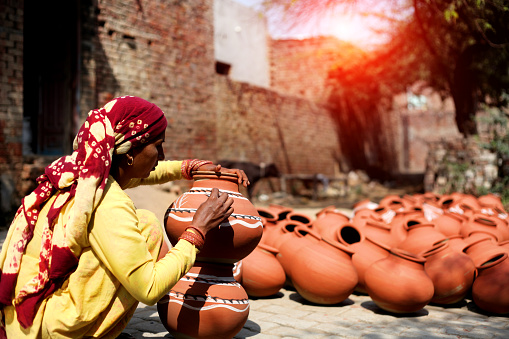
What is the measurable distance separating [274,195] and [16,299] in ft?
36.4

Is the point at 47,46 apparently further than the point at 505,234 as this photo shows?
Yes

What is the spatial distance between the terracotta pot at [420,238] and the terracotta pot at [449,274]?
1.08ft

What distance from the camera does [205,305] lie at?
6.88 ft

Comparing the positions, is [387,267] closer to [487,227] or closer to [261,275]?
[261,275]

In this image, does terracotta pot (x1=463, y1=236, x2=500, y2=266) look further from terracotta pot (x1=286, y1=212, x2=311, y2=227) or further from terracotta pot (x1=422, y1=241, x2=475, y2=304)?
terracotta pot (x1=286, y1=212, x2=311, y2=227)

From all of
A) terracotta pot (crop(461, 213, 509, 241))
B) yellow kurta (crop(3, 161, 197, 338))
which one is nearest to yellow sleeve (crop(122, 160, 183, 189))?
yellow kurta (crop(3, 161, 197, 338))

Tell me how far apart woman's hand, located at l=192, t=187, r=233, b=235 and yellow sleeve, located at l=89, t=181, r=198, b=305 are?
21 cm

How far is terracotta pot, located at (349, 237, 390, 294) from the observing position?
339cm

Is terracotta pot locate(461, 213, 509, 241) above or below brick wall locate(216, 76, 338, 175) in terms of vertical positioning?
below

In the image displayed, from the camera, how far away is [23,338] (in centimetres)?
169

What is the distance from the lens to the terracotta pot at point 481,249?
329 centimetres

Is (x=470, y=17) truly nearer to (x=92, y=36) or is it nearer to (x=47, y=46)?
(x=92, y=36)

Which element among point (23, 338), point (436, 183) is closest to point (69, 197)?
point (23, 338)

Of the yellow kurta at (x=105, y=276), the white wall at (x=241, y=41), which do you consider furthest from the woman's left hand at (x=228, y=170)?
the white wall at (x=241, y=41)
